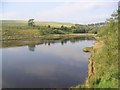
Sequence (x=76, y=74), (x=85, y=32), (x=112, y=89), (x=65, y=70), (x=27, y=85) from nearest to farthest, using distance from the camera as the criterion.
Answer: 1. (x=112, y=89)
2. (x=27, y=85)
3. (x=76, y=74)
4. (x=65, y=70)
5. (x=85, y=32)

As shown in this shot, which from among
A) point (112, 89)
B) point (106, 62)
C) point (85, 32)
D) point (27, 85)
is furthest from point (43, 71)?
point (85, 32)

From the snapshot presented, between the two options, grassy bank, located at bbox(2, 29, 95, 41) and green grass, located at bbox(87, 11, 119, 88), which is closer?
green grass, located at bbox(87, 11, 119, 88)

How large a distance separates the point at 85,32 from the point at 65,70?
116204mm

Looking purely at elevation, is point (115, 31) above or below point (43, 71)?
above

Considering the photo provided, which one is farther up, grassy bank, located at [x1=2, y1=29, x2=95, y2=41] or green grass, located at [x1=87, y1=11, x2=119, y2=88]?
green grass, located at [x1=87, y1=11, x2=119, y2=88]

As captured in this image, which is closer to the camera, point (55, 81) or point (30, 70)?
point (55, 81)

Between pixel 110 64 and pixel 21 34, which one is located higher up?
pixel 110 64

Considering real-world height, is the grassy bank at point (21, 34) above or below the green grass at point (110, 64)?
below

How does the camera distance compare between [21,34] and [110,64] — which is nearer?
[110,64]

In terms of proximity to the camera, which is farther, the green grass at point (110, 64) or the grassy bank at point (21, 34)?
the grassy bank at point (21, 34)

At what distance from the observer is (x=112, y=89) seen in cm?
1830

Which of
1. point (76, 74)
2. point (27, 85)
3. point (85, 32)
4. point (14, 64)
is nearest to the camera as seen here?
point (27, 85)

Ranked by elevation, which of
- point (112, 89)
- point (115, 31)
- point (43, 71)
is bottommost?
point (43, 71)

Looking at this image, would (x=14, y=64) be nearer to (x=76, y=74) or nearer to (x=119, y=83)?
(x=76, y=74)
